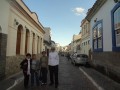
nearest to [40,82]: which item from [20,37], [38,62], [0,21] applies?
[38,62]

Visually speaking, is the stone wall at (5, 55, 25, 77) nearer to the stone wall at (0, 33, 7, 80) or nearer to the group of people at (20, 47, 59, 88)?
the stone wall at (0, 33, 7, 80)

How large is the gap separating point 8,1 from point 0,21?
1.76 m

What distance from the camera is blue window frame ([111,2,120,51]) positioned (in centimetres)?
1269

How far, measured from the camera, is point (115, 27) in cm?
1331

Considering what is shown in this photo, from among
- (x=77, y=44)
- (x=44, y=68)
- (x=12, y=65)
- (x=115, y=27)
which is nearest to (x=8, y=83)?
(x=44, y=68)

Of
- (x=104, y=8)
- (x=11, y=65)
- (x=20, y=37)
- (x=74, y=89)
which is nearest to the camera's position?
(x=74, y=89)

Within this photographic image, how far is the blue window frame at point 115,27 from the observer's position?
41.6 feet

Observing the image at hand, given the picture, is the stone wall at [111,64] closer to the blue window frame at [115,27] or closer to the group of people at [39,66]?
the blue window frame at [115,27]

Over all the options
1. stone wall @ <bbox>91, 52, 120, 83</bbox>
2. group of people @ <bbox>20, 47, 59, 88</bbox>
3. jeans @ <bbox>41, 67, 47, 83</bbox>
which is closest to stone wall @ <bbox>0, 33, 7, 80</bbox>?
group of people @ <bbox>20, 47, 59, 88</bbox>

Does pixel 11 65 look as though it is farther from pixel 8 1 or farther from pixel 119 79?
pixel 119 79

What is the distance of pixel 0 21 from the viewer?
37.3 ft

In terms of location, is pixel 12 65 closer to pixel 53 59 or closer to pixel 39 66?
pixel 39 66

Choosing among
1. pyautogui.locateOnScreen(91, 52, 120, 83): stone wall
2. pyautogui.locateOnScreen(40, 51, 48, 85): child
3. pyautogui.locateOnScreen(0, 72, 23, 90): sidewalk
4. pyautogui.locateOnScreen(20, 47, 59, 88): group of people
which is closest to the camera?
pyautogui.locateOnScreen(0, 72, 23, 90): sidewalk

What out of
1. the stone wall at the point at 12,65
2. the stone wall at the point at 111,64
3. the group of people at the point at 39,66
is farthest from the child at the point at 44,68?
the stone wall at the point at 111,64
